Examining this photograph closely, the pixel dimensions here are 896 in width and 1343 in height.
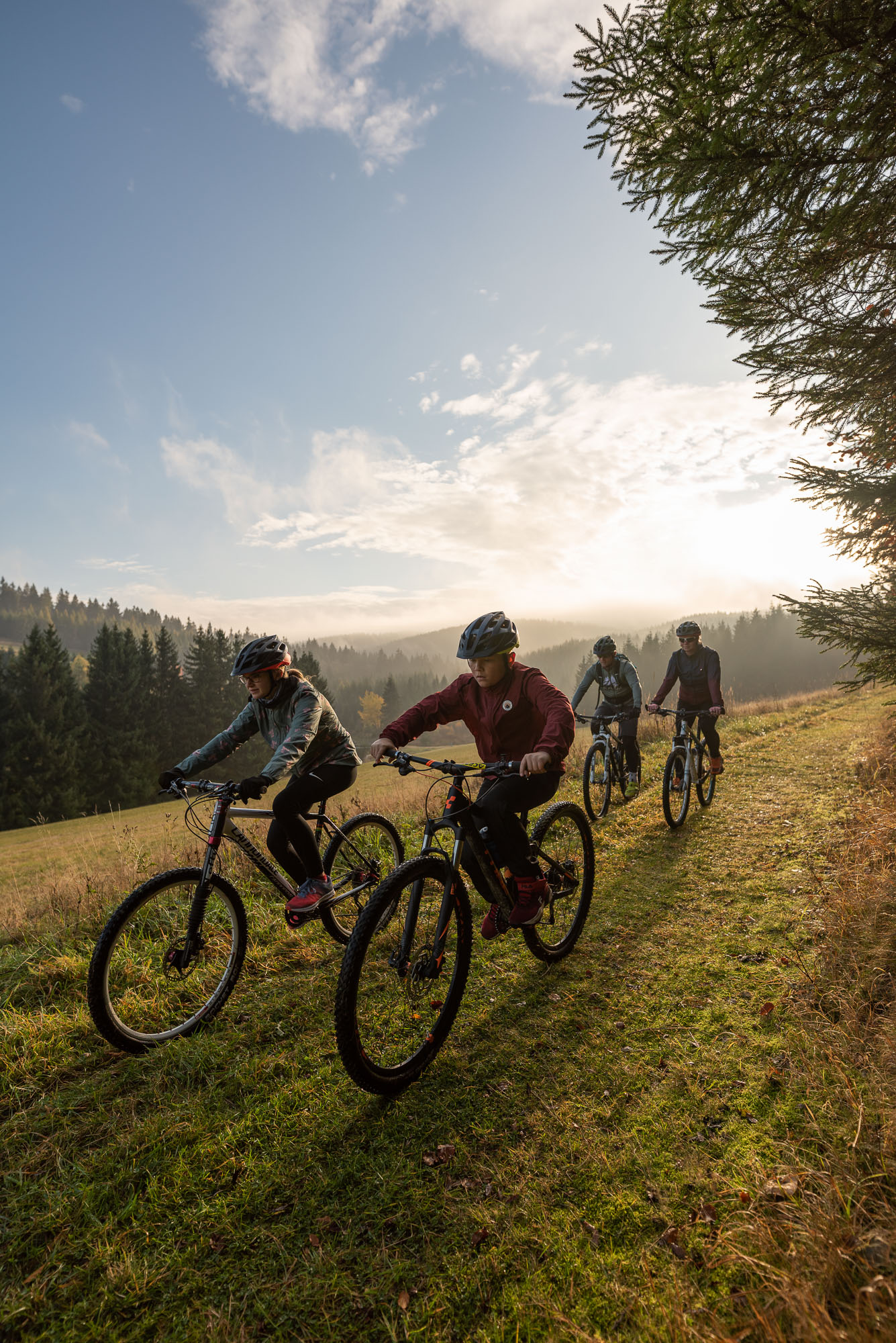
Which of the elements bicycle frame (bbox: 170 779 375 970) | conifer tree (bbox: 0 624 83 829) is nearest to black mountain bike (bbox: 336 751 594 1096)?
bicycle frame (bbox: 170 779 375 970)

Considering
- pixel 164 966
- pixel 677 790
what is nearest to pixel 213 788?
pixel 164 966

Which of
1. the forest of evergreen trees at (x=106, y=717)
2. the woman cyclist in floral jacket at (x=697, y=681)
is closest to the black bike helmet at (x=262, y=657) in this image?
the woman cyclist in floral jacket at (x=697, y=681)

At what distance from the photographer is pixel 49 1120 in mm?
3285

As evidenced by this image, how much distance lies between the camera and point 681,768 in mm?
8453

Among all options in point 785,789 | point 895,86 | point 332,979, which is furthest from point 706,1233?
point 785,789

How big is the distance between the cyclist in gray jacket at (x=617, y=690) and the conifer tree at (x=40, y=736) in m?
44.7

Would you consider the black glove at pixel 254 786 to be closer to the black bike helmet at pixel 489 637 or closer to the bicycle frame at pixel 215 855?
the bicycle frame at pixel 215 855

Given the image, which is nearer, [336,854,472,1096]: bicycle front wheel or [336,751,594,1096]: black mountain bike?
[336,751,594,1096]: black mountain bike

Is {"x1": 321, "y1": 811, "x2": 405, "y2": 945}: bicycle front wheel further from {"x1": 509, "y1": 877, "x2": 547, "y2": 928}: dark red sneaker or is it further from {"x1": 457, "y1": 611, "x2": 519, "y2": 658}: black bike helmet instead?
{"x1": 457, "y1": 611, "x2": 519, "y2": 658}: black bike helmet

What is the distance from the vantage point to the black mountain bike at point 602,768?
918 cm

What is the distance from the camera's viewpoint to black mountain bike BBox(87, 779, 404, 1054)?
3730mm

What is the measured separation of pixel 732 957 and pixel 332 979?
327 centimetres

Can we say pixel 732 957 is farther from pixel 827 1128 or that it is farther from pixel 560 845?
pixel 827 1128

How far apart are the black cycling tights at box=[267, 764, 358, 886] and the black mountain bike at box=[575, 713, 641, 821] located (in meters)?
5.19
